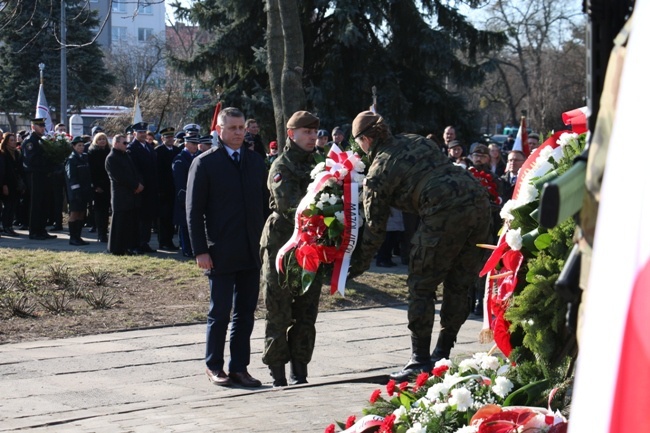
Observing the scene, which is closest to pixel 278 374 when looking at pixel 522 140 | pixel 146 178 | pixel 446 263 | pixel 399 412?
pixel 446 263

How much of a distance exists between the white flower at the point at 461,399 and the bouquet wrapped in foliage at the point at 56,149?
49.7ft

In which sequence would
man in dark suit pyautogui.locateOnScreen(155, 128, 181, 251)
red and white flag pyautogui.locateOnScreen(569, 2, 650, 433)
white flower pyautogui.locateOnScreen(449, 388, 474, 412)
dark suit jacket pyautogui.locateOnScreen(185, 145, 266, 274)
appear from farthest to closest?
man in dark suit pyautogui.locateOnScreen(155, 128, 181, 251) → dark suit jacket pyautogui.locateOnScreen(185, 145, 266, 274) → white flower pyautogui.locateOnScreen(449, 388, 474, 412) → red and white flag pyautogui.locateOnScreen(569, 2, 650, 433)

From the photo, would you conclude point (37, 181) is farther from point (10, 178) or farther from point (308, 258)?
point (308, 258)

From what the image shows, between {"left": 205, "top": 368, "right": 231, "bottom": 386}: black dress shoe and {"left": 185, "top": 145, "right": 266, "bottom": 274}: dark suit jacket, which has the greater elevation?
{"left": 185, "top": 145, "right": 266, "bottom": 274}: dark suit jacket

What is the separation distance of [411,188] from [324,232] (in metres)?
0.68

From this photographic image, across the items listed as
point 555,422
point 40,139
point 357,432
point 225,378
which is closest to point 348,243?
point 225,378

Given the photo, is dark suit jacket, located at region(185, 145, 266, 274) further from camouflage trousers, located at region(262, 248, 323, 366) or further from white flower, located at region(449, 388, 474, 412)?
white flower, located at region(449, 388, 474, 412)

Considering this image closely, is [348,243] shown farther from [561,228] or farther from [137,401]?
[561,228]

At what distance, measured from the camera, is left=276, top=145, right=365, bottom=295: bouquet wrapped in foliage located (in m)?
7.21

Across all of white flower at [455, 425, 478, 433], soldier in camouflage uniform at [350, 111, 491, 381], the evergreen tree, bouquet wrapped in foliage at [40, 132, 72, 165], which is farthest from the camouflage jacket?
the evergreen tree

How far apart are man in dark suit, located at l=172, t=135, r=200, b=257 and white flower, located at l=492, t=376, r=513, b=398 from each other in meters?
10.9

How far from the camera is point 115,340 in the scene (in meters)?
9.43

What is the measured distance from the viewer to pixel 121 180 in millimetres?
15547

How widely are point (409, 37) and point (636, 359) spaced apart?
919 inches
